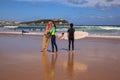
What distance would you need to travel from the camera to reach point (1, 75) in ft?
26.8

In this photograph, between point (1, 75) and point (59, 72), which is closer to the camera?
point (1, 75)

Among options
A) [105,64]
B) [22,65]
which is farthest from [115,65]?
[22,65]

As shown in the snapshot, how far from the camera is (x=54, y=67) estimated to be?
9.68 meters

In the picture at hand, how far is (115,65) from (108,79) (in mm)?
2404

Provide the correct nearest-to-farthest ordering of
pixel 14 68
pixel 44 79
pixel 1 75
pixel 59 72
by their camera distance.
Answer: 1. pixel 44 79
2. pixel 1 75
3. pixel 59 72
4. pixel 14 68

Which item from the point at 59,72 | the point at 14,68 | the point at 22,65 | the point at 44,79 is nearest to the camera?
the point at 44,79

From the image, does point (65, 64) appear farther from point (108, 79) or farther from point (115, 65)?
point (108, 79)

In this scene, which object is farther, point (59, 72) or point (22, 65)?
point (22, 65)

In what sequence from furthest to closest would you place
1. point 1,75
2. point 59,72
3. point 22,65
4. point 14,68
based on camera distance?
point 22,65 < point 14,68 < point 59,72 < point 1,75

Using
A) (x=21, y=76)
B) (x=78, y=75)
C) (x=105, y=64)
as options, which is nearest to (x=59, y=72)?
(x=78, y=75)

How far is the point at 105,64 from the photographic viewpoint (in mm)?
10352

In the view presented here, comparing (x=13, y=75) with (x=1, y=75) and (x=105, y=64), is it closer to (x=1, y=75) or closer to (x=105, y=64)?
(x=1, y=75)

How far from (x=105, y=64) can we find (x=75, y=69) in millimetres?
1616

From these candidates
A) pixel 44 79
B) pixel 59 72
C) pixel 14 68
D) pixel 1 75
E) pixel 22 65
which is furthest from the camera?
pixel 22 65
